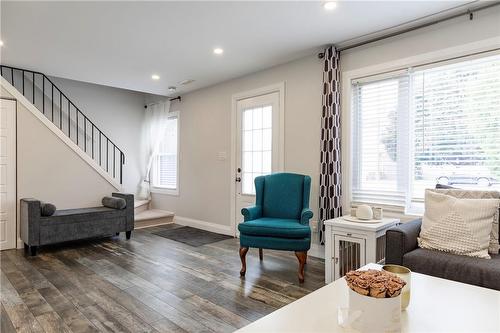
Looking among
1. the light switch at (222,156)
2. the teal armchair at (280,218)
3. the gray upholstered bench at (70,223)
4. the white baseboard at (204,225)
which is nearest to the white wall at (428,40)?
the teal armchair at (280,218)

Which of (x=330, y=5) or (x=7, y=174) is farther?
(x=7, y=174)

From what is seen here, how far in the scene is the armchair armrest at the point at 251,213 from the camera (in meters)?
3.26

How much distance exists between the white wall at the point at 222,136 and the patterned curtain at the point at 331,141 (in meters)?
0.21

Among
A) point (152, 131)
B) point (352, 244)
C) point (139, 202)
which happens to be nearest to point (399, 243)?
point (352, 244)

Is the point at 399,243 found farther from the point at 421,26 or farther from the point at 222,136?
the point at 222,136

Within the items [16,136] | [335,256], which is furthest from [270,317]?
[16,136]

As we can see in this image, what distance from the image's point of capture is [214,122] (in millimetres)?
5098

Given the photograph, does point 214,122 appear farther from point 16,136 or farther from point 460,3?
point 460,3

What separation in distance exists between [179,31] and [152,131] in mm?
3422

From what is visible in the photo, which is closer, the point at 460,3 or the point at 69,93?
the point at 460,3

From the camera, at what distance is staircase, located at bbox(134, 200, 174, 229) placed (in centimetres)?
541

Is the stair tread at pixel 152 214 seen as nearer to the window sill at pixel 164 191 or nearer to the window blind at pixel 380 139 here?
the window sill at pixel 164 191

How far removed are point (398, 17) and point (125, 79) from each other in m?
3.90

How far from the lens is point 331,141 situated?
3.41m
